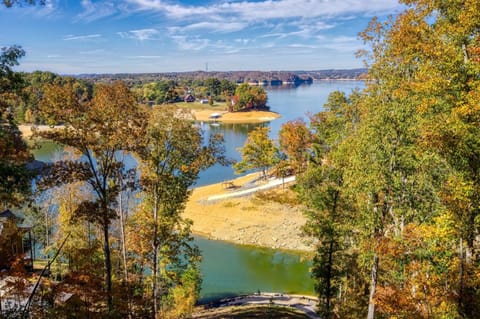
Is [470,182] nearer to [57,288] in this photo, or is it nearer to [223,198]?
[57,288]

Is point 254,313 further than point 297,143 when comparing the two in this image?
No

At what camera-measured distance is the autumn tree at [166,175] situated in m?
14.5

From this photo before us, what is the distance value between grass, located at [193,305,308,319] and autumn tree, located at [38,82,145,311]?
310 inches

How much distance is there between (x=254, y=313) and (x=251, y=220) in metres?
19.4

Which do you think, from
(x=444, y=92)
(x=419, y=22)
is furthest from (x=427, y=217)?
(x=419, y=22)

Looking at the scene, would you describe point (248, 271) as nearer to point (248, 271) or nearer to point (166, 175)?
point (248, 271)

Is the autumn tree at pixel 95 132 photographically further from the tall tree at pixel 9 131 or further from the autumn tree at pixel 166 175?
the tall tree at pixel 9 131

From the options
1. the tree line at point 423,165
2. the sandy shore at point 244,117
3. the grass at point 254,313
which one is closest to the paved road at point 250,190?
the grass at point 254,313

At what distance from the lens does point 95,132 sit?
12.5 metres

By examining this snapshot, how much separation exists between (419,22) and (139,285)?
1491 cm

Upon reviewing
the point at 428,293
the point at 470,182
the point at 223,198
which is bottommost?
the point at 223,198

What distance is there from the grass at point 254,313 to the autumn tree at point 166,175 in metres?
3.70

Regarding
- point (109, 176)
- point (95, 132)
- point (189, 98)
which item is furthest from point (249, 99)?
point (95, 132)

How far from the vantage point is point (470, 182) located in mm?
9609
